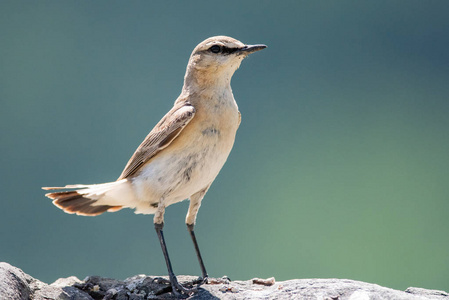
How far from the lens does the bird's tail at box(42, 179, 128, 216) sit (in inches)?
206

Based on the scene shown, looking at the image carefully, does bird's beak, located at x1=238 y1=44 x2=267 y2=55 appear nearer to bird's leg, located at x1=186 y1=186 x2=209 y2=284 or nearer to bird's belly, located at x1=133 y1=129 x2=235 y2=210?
bird's belly, located at x1=133 y1=129 x2=235 y2=210

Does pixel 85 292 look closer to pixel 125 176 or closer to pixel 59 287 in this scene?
pixel 59 287

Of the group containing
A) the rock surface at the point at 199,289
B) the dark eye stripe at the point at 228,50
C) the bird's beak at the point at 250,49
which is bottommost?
the rock surface at the point at 199,289

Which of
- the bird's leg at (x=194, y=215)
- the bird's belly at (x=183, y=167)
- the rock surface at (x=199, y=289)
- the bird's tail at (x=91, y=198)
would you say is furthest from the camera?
the bird's leg at (x=194, y=215)

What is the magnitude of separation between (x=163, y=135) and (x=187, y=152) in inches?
11.1

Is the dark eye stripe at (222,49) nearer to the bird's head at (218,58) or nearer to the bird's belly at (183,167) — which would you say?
the bird's head at (218,58)

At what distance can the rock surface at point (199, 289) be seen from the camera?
13.9ft

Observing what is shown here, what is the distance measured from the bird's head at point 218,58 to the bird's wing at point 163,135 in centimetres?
34

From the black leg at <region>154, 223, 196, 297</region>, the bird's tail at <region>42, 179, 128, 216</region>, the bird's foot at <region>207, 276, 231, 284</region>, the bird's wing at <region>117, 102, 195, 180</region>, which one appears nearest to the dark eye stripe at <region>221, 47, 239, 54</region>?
the bird's wing at <region>117, 102, 195, 180</region>

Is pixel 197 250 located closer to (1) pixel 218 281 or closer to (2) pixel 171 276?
(1) pixel 218 281

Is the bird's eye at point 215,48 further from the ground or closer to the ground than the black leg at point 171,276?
further from the ground

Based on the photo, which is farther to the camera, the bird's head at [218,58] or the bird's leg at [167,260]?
the bird's head at [218,58]

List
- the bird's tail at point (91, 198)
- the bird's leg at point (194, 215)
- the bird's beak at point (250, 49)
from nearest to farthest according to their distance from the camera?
the bird's beak at point (250, 49) → the bird's tail at point (91, 198) → the bird's leg at point (194, 215)

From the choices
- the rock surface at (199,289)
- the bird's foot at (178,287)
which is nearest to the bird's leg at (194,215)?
the rock surface at (199,289)
